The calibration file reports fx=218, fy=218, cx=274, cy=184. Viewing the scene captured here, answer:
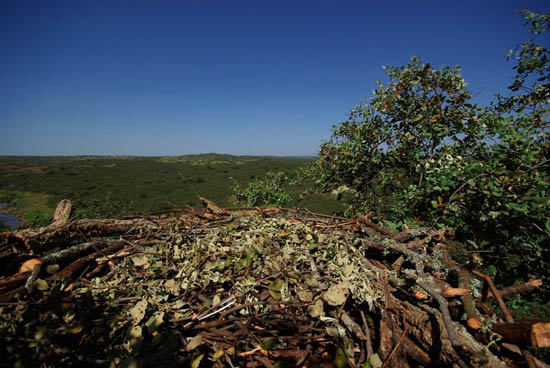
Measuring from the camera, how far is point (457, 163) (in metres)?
3.36

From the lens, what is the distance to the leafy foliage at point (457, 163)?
2582 millimetres

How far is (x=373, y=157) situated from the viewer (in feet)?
15.4

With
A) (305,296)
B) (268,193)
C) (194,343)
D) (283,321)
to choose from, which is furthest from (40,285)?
(268,193)

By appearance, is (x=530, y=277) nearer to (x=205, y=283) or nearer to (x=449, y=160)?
(x=449, y=160)

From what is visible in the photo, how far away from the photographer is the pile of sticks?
4.13ft

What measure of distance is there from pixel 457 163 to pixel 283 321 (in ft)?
11.6

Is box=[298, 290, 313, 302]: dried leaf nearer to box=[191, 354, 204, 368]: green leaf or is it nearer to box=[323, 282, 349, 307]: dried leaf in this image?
box=[323, 282, 349, 307]: dried leaf

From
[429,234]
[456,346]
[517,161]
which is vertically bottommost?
[456,346]

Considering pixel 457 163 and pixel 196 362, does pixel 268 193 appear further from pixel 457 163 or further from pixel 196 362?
pixel 196 362

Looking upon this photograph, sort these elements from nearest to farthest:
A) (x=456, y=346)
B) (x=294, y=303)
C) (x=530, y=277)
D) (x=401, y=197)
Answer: (x=456, y=346) → (x=294, y=303) → (x=530, y=277) → (x=401, y=197)

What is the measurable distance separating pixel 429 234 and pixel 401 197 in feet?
4.53

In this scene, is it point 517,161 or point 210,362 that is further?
point 517,161

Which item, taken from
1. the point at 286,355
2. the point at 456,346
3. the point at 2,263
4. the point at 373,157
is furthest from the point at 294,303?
the point at 373,157

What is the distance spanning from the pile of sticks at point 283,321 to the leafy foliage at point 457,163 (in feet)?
3.96
